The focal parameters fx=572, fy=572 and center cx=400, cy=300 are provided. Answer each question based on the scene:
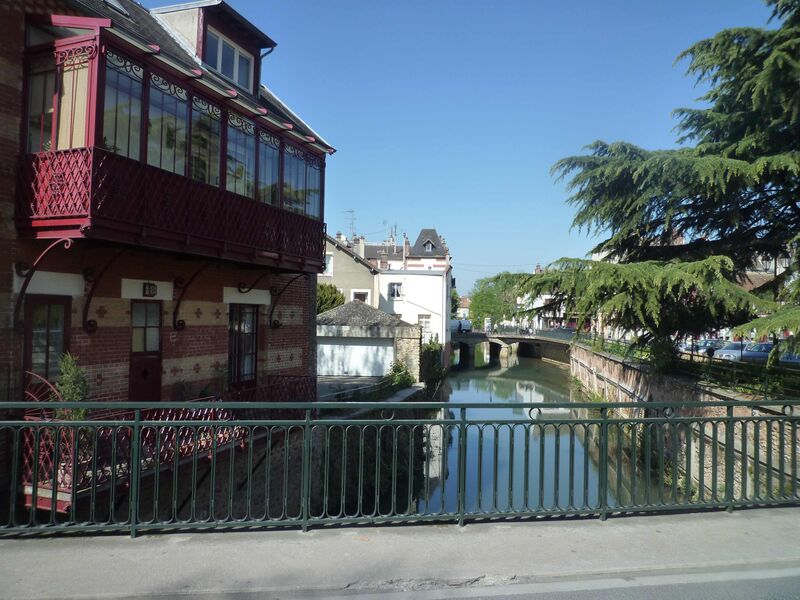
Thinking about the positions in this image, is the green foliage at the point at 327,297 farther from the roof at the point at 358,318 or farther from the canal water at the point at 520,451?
the canal water at the point at 520,451

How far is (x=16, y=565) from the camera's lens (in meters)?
4.05

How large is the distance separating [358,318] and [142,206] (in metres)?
18.3

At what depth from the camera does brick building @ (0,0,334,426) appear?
23.3 feet

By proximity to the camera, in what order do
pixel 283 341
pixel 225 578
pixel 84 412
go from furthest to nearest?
pixel 283 341
pixel 84 412
pixel 225 578

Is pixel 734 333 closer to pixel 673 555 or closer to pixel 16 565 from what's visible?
pixel 673 555

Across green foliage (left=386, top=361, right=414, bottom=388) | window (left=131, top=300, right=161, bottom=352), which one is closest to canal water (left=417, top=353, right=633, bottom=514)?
green foliage (left=386, top=361, right=414, bottom=388)

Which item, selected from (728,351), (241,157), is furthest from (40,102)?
(728,351)

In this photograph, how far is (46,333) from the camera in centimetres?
748

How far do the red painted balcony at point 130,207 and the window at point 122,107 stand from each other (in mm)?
375

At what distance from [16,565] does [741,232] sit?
16.5m

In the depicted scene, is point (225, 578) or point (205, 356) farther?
point (205, 356)

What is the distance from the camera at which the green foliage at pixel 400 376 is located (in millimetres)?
22109

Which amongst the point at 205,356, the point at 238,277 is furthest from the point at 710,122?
the point at 205,356

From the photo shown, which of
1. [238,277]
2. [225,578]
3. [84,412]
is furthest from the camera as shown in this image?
[238,277]
